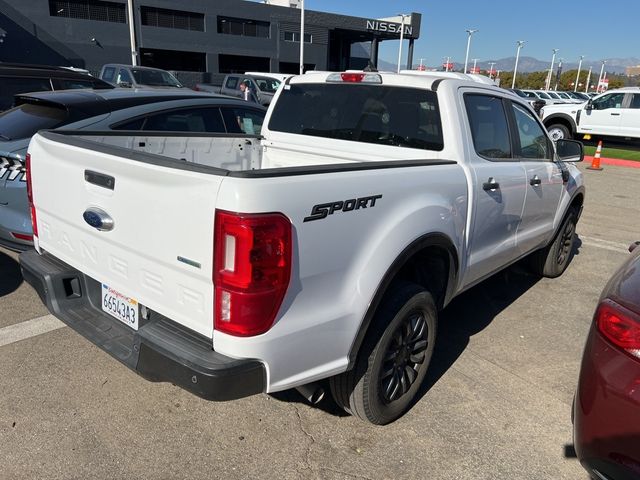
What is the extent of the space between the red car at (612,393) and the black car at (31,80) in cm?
697

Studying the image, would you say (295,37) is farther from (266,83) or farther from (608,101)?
(608,101)

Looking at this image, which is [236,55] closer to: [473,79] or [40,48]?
[40,48]

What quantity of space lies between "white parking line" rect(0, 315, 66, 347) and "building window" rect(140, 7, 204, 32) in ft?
123

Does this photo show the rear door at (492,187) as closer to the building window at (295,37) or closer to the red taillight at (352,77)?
the red taillight at (352,77)

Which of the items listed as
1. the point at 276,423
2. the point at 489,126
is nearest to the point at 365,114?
the point at 489,126

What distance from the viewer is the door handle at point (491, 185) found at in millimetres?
3344

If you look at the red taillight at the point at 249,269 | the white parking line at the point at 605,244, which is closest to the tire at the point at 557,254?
the white parking line at the point at 605,244

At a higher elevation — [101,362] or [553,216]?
[553,216]

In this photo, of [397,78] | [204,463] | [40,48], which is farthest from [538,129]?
[40,48]

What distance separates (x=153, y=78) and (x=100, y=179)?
15527 mm

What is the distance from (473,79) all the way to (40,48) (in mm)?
35610

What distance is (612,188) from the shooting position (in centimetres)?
1078

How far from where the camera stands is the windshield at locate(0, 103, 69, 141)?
4.46 metres

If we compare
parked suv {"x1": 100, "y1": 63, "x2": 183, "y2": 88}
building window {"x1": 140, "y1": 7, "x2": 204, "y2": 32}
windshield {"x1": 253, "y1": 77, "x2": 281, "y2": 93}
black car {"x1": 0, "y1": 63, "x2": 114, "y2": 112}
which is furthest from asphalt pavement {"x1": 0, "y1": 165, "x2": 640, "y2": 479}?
building window {"x1": 140, "y1": 7, "x2": 204, "y2": 32}
